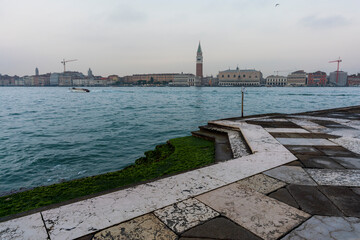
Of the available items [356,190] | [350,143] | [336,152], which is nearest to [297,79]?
[350,143]

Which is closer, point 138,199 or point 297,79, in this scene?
point 138,199

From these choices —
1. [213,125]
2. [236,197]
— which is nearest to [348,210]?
[236,197]

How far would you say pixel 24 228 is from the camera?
1.83m

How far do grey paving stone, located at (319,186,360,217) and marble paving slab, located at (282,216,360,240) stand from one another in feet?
0.46

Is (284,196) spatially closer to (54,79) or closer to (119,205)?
(119,205)

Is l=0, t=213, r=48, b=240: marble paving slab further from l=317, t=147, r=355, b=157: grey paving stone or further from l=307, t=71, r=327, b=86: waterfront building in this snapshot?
l=307, t=71, r=327, b=86: waterfront building

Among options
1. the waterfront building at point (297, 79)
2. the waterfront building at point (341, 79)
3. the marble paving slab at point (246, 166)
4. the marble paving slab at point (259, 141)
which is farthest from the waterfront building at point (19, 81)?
the waterfront building at point (341, 79)

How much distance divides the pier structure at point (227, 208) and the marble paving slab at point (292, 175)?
1 cm

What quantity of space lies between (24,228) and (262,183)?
2.42m

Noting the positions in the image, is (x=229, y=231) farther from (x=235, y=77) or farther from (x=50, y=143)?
(x=235, y=77)

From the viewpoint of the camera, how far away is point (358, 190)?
96.8 inches

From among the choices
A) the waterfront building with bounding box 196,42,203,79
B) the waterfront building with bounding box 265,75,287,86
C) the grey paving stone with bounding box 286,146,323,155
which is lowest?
the grey paving stone with bounding box 286,146,323,155

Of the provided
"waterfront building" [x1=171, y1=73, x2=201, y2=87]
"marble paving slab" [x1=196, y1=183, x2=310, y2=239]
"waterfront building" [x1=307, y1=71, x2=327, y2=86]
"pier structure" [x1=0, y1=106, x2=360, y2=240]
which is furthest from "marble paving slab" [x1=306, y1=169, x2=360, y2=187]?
"waterfront building" [x1=307, y1=71, x2=327, y2=86]

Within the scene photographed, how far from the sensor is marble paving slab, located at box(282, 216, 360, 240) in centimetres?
167
